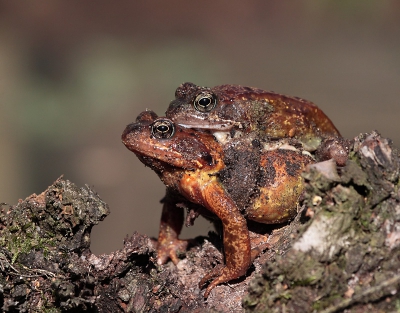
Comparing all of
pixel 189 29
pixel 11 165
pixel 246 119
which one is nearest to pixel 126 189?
pixel 11 165

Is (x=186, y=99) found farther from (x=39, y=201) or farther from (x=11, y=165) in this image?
(x=11, y=165)

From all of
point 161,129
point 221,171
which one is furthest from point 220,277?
point 161,129

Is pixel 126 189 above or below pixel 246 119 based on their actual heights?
above

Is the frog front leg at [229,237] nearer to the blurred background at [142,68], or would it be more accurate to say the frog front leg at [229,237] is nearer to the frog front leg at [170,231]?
the frog front leg at [170,231]

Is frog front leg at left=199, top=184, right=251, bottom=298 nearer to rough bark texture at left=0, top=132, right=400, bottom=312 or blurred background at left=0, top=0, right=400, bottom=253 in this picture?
rough bark texture at left=0, top=132, right=400, bottom=312

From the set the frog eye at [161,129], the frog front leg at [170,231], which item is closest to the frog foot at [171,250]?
the frog front leg at [170,231]

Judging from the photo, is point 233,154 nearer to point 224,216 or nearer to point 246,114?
point 246,114
